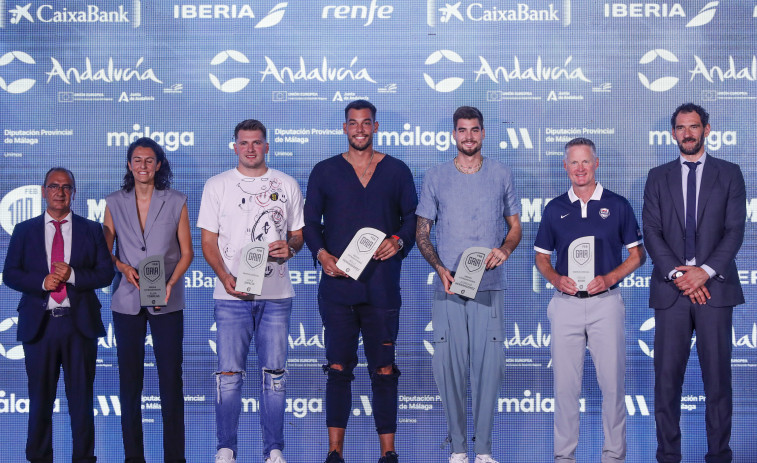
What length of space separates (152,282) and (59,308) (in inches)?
21.0

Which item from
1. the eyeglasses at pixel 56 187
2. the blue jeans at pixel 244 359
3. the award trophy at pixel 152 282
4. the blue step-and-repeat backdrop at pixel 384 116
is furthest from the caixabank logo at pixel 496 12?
the eyeglasses at pixel 56 187

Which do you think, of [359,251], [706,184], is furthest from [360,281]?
[706,184]

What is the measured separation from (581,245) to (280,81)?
221 cm

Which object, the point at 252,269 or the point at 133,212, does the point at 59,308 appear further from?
the point at 252,269

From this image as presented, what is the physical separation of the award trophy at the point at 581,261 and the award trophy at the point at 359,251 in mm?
974

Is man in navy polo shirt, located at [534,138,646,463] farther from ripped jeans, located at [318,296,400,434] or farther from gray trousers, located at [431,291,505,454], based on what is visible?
ripped jeans, located at [318,296,400,434]

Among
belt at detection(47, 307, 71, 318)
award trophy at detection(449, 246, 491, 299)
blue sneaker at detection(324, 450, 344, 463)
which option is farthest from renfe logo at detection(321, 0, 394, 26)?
blue sneaker at detection(324, 450, 344, 463)

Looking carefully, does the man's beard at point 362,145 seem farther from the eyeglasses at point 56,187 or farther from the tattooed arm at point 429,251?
the eyeglasses at point 56,187

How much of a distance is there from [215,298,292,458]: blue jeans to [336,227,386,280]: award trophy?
1.54 ft

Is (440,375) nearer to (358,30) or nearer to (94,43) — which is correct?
(358,30)

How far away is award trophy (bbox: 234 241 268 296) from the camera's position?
159 inches

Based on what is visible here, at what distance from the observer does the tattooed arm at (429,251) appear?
411cm

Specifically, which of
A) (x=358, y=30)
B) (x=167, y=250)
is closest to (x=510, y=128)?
(x=358, y=30)

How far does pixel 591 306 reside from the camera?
4094 mm
